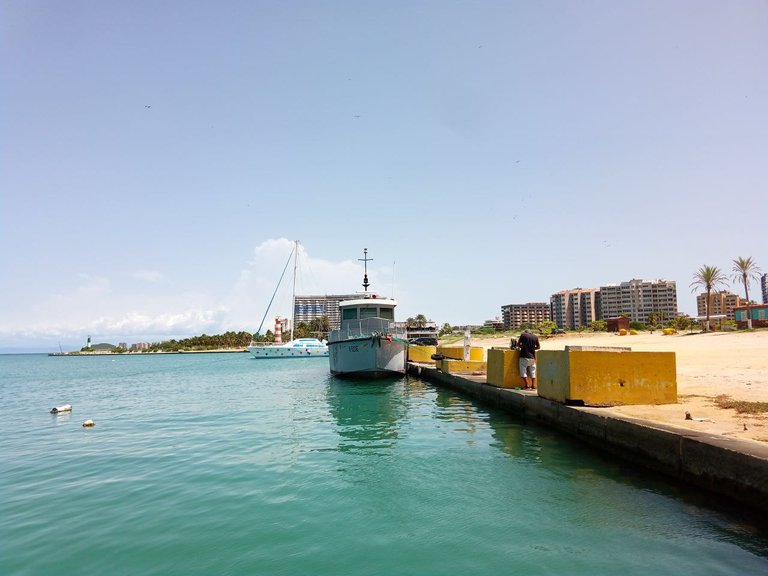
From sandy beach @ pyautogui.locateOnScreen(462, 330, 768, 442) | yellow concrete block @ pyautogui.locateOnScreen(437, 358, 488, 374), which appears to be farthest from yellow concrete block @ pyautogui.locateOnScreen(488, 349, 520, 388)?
yellow concrete block @ pyautogui.locateOnScreen(437, 358, 488, 374)

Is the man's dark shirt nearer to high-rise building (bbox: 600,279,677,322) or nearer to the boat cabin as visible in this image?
the boat cabin

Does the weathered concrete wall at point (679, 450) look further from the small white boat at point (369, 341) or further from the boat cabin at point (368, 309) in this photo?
the boat cabin at point (368, 309)

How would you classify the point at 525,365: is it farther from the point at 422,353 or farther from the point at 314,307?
the point at 314,307

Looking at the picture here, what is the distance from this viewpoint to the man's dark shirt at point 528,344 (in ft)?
42.3

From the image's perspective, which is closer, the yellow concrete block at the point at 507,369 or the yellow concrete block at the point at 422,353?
the yellow concrete block at the point at 507,369

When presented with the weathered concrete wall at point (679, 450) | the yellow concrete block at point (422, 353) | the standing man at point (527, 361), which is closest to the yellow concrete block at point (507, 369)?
the standing man at point (527, 361)

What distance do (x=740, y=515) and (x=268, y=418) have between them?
1259 centimetres

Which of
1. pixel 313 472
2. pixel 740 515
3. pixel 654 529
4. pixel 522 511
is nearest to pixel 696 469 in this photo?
pixel 740 515

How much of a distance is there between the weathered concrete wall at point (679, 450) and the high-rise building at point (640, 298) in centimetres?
17612

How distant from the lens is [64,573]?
4.97 m

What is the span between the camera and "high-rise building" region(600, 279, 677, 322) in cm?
16875

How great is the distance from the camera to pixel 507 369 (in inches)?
567

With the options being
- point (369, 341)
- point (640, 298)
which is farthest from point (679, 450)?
point (640, 298)

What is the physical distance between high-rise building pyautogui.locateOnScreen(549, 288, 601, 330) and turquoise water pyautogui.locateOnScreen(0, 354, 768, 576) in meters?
175
